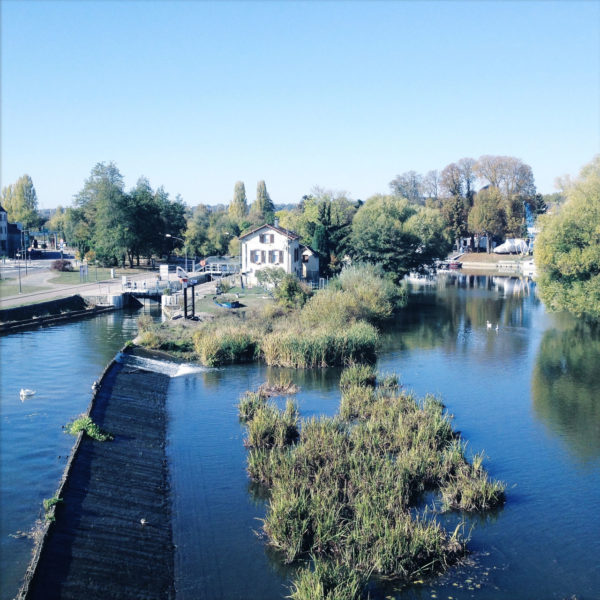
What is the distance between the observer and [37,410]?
21984 millimetres

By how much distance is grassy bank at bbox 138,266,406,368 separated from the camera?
30269 millimetres

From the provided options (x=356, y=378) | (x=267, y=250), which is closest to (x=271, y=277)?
(x=267, y=250)

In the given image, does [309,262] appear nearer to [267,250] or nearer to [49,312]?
[267,250]

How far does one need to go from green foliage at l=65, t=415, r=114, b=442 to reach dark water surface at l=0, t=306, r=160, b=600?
41cm

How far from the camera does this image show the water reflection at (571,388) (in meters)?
21.4

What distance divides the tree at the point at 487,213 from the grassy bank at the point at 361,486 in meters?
72.9

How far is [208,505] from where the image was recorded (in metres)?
15.9

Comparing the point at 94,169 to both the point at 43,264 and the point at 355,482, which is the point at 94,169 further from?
the point at 355,482

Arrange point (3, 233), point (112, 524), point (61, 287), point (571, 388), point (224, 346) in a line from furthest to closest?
point (3, 233), point (61, 287), point (224, 346), point (571, 388), point (112, 524)

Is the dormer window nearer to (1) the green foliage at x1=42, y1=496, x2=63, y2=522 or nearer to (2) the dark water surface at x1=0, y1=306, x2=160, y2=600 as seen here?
(2) the dark water surface at x1=0, y1=306, x2=160, y2=600

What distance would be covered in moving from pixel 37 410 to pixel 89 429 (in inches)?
178

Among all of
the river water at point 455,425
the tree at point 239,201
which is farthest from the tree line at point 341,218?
the river water at point 455,425

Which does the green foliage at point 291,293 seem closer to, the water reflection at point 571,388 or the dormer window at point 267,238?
the dormer window at point 267,238

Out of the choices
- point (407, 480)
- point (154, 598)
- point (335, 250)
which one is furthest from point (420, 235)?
point (154, 598)
